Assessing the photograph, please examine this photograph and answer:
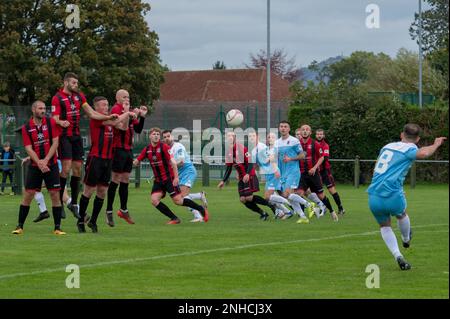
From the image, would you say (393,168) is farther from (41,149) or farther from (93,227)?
(93,227)

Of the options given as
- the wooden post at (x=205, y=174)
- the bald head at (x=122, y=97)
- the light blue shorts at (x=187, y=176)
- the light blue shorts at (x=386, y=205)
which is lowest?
the wooden post at (x=205, y=174)

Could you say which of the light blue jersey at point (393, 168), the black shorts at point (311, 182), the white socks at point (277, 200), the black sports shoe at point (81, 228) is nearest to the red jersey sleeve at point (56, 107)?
the black sports shoe at point (81, 228)

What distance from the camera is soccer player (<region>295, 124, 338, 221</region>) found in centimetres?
2158

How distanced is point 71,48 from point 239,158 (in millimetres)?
36893

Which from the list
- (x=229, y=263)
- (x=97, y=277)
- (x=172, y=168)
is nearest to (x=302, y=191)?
(x=172, y=168)

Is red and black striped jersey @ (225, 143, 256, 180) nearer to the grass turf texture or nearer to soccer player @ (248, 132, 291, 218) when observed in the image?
soccer player @ (248, 132, 291, 218)

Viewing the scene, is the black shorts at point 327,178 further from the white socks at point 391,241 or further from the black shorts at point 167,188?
the white socks at point 391,241

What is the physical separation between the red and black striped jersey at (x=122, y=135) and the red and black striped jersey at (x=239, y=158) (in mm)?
3409

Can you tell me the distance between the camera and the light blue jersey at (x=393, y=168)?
12.4 meters

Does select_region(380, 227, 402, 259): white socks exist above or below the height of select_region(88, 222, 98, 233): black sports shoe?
above

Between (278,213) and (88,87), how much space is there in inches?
1406

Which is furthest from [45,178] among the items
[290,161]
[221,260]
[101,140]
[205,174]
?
[205,174]

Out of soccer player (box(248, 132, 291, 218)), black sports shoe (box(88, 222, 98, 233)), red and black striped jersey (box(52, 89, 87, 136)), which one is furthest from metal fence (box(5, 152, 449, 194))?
black sports shoe (box(88, 222, 98, 233))

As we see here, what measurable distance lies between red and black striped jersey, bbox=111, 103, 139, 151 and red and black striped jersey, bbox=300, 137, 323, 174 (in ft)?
16.4
